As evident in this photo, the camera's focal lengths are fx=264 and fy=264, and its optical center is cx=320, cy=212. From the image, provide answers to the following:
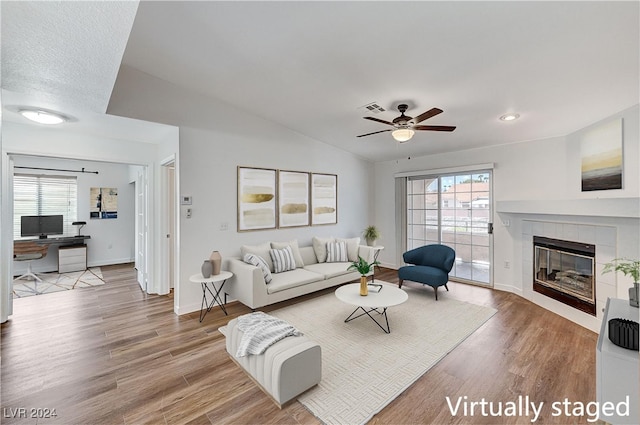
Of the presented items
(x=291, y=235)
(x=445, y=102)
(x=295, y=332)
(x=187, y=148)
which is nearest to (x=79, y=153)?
(x=187, y=148)

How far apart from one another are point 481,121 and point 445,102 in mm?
912

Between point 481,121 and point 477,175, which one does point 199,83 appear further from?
point 477,175

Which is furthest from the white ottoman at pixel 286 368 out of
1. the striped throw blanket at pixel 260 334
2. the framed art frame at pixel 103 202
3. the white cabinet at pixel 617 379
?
the framed art frame at pixel 103 202

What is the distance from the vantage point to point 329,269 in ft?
15.0

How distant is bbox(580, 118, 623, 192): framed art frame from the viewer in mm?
3107

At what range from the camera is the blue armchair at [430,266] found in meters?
4.20

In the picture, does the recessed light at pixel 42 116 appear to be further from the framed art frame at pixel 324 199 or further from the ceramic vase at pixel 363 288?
the ceramic vase at pixel 363 288

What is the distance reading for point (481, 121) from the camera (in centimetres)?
376

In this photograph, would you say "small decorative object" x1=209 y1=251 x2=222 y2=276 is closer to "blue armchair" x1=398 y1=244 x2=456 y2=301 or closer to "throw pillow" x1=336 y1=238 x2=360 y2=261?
"throw pillow" x1=336 y1=238 x2=360 y2=261

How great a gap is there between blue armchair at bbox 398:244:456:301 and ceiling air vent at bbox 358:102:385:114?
2577 millimetres

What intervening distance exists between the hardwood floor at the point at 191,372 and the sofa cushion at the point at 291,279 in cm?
68

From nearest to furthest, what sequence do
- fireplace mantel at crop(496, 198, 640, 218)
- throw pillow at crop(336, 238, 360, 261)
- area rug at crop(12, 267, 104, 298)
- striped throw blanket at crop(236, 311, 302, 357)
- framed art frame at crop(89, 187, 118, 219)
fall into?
striped throw blanket at crop(236, 311, 302, 357) < fireplace mantel at crop(496, 198, 640, 218) < area rug at crop(12, 267, 104, 298) < throw pillow at crop(336, 238, 360, 261) < framed art frame at crop(89, 187, 118, 219)

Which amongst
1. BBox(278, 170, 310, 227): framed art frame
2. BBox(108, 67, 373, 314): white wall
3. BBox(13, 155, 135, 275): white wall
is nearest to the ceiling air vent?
BBox(108, 67, 373, 314): white wall

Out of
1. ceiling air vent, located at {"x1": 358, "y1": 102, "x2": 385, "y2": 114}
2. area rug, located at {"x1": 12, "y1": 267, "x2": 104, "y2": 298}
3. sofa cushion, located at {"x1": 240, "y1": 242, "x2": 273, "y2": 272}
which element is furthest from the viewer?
Answer: area rug, located at {"x1": 12, "y1": 267, "x2": 104, "y2": 298}
